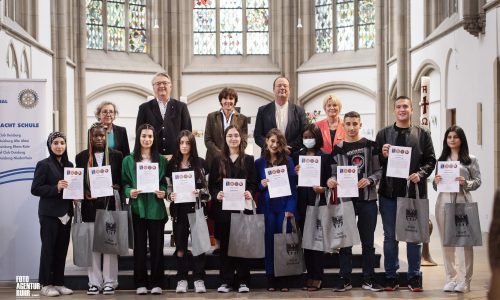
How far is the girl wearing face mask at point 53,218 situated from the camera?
735 cm

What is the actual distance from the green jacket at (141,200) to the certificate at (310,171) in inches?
45.9

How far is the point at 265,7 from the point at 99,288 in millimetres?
18221

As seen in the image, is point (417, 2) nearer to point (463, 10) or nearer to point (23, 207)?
point (463, 10)

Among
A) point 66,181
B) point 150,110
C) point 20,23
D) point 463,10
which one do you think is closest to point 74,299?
point 66,181

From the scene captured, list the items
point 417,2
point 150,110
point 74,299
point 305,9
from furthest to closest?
1. point 305,9
2. point 417,2
3. point 150,110
4. point 74,299

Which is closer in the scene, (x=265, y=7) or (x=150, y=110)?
(x=150, y=110)

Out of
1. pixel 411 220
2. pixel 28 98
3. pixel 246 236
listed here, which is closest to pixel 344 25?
pixel 28 98

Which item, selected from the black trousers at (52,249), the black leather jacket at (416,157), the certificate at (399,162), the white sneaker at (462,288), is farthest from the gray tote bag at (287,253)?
the black trousers at (52,249)

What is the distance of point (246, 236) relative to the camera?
7316mm

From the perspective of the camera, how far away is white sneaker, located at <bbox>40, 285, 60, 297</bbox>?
7355 mm

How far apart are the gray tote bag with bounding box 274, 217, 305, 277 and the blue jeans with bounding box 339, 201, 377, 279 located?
386mm

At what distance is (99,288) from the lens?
7.44m

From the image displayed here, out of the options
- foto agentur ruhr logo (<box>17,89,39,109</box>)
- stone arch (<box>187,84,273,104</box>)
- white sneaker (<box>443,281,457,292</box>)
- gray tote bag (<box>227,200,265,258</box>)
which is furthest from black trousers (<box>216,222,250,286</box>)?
stone arch (<box>187,84,273,104</box>)

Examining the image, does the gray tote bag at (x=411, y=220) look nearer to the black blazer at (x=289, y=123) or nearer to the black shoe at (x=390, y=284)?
the black shoe at (x=390, y=284)
